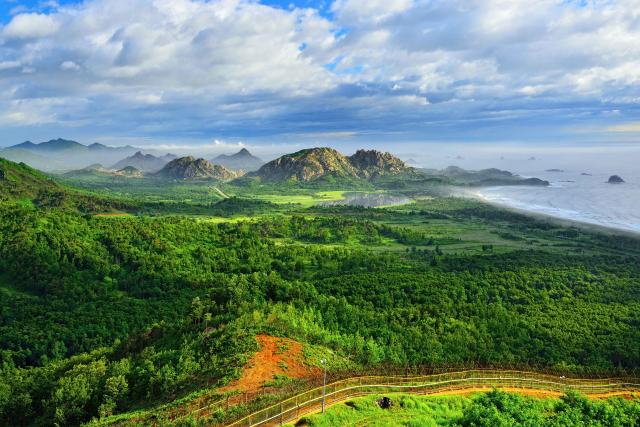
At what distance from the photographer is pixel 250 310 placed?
254ft

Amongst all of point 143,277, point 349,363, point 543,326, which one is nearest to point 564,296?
point 543,326

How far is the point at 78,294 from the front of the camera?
126000 mm

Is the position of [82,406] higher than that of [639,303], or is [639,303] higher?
[82,406]

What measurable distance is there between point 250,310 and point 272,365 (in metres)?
26.5

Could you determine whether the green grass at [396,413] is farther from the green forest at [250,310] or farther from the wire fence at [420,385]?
the green forest at [250,310]

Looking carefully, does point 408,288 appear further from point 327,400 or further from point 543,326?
point 327,400

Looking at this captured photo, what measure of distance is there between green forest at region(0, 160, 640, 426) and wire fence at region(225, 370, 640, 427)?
5873 millimetres

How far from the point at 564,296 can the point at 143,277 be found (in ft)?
411

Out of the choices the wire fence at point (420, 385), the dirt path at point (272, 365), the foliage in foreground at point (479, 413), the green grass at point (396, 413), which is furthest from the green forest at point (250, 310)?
the wire fence at point (420, 385)

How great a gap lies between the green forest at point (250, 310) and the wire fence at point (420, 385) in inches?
231

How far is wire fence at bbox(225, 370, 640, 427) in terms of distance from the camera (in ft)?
131

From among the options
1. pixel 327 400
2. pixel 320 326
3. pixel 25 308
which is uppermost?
pixel 327 400

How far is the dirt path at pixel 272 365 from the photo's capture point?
1853 inches

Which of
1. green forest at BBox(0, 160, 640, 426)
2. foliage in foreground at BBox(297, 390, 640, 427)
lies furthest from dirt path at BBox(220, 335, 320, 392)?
foliage in foreground at BBox(297, 390, 640, 427)
